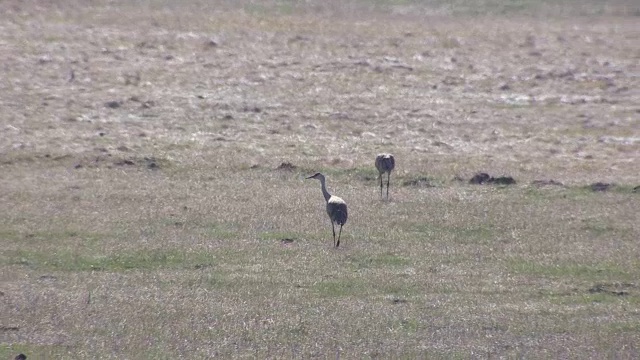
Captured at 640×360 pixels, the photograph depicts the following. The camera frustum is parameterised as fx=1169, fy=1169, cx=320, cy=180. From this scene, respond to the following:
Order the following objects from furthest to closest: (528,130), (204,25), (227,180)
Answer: (204,25) < (528,130) < (227,180)

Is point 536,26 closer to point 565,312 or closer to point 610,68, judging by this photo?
point 610,68

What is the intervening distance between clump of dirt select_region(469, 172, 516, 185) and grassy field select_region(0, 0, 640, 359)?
197 mm

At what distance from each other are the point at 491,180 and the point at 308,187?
3.63 metres

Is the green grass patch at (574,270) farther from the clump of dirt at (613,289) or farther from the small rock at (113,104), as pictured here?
the small rock at (113,104)

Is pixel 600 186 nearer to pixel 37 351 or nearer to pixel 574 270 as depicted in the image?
pixel 574 270

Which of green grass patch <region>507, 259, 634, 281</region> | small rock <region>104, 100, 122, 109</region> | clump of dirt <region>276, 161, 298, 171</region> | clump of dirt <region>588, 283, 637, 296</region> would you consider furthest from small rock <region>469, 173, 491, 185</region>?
small rock <region>104, 100, 122, 109</region>

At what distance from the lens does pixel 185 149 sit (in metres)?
25.3

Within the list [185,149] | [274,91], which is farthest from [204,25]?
[185,149]

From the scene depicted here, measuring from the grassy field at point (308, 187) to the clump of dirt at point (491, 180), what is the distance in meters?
0.20

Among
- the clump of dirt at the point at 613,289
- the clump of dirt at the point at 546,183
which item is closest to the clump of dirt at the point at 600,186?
the clump of dirt at the point at 546,183

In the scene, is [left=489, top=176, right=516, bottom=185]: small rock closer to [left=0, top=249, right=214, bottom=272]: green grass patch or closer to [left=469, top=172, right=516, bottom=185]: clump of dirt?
[left=469, top=172, right=516, bottom=185]: clump of dirt

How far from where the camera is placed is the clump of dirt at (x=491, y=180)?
2269cm

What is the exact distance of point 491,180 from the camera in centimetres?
2278

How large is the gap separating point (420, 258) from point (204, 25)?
2577cm
